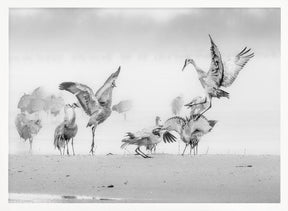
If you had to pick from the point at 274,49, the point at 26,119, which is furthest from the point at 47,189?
the point at 274,49

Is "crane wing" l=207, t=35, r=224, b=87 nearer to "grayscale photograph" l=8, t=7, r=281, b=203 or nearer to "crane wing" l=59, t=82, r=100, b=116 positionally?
"grayscale photograph" l=8, t=7, r=281, b=203

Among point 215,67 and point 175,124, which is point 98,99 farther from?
point 215,67

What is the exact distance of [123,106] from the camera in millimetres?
5746

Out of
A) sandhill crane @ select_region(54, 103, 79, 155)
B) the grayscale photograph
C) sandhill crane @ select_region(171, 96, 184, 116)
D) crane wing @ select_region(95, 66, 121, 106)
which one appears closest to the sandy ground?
the grayscale photograph

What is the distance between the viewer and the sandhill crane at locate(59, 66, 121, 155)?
5.76 m

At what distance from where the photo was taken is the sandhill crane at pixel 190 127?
5.77m

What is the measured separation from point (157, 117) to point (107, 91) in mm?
468

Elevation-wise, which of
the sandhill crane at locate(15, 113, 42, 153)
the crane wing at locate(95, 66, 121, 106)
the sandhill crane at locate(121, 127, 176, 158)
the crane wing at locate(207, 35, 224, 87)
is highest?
the crane wing at locate(207, 35, 224, 87)

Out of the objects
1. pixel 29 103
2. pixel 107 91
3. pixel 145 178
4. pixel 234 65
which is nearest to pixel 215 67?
pixel 234 65

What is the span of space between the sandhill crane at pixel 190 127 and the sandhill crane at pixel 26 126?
3.50 feet

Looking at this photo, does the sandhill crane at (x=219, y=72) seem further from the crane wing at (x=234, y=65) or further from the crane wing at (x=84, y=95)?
the crane wing at (x=84, y=95)

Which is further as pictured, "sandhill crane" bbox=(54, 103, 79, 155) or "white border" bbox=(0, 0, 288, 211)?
"sandhill crane" bbox=(54, 103, 79, 155)
